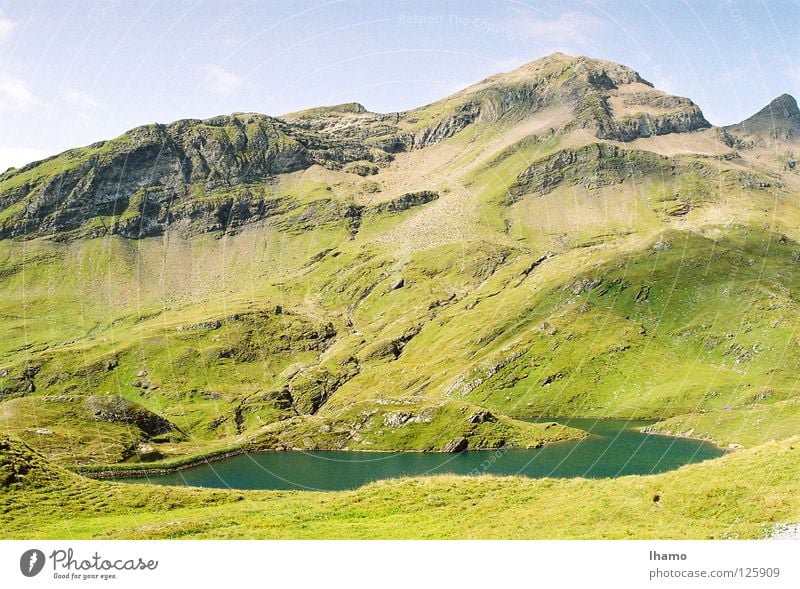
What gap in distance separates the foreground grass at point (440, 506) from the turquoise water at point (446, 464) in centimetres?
7651

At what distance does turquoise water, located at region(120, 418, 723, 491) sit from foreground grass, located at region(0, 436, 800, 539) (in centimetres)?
7651

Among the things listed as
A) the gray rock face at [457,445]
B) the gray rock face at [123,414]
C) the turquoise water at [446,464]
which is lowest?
the turquoise water at [446,464]

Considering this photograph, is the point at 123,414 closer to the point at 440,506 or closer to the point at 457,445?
the point at 457,445

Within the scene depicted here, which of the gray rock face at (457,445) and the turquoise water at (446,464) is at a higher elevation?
the gray rock face at (457,445)

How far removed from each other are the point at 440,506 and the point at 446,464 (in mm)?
109241

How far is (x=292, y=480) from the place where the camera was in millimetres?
137375

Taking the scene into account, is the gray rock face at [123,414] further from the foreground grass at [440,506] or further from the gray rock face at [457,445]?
the foreground grass at [440,506]

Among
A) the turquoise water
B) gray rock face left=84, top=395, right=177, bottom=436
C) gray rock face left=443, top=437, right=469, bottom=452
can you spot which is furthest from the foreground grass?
gray rock face left=84, top=395, right=177, bottom=436

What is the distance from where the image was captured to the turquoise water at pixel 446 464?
128125 millimetres

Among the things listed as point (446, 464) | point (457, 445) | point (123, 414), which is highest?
point (123, 414)

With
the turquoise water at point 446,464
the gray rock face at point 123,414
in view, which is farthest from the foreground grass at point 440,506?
the gray rock face at point 123,414

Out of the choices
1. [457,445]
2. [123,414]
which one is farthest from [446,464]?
[123,414]

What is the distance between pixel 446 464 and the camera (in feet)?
481
